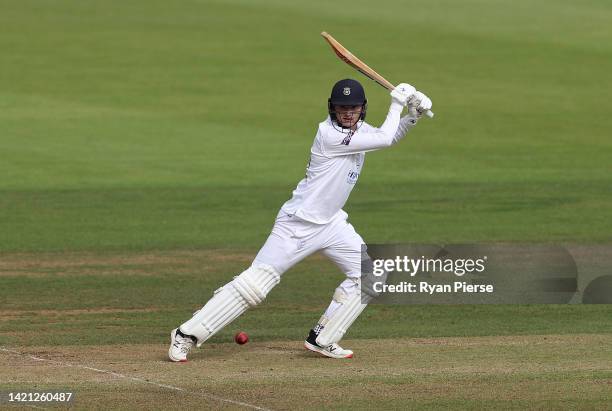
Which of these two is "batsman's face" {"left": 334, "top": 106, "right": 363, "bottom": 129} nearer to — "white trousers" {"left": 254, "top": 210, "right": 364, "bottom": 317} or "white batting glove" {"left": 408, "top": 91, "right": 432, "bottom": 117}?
"white batting glove" {"left": 408, "top": 91, "right": 432, "bottom": 117}

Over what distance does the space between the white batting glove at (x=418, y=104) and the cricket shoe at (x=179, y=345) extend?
8.50ft

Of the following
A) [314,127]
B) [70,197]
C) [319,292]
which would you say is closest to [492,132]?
[314,127]

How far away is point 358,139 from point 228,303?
1.66m

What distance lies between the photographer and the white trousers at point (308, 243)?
11484 millimetres

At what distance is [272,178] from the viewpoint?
26.5 metres

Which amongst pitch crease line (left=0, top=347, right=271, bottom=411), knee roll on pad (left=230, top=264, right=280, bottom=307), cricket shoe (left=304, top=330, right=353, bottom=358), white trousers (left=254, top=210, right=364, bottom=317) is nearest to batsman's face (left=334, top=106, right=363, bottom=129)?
white trousers (left=254, top=210, right=364, bottom=317)

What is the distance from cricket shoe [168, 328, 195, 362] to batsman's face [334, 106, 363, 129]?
211 centimetres

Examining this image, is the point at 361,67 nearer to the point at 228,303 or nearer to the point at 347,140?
the point at 347,140

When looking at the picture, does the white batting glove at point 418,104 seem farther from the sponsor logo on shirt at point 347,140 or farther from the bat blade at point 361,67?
the sponsor logo on shirt at point 347,140

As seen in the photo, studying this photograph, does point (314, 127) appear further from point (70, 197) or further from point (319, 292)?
point (319, 292)

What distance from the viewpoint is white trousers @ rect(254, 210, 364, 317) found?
37.7 ft

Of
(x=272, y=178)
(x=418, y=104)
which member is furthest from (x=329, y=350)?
(x=272, y=178)

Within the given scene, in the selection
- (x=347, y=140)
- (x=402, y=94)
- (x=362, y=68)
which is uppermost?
(x=362, y=68)

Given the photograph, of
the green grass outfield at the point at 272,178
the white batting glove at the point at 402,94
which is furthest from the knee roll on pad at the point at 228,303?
the white batting glove at the point at 402,94
